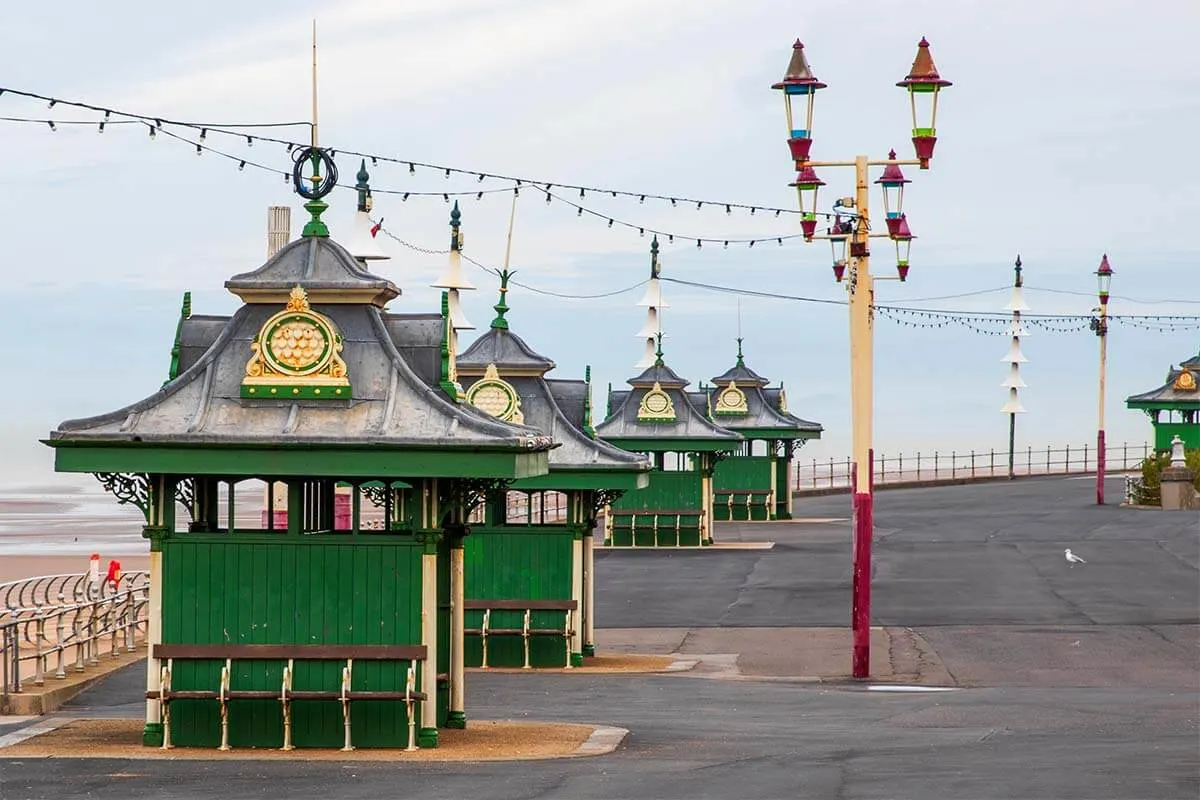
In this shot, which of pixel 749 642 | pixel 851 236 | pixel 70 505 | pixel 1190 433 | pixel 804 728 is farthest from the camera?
pixel 70 505

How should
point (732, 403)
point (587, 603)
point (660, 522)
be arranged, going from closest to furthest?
point (587, 603), point (660, 522), point (732, 403)

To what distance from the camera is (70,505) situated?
8456 cm

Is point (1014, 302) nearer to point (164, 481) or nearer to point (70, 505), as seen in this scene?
point (70, 505)

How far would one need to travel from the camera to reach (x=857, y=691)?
76.5 feet

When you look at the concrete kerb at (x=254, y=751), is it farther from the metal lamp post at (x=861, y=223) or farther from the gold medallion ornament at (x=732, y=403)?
the gold medallion ornament at (x=732, y=403)

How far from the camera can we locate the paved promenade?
1480 cm

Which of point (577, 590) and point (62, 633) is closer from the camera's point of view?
point (62, 633)

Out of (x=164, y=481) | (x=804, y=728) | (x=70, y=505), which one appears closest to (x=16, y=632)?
(x=164, y=481)

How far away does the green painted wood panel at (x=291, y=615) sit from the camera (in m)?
17.0

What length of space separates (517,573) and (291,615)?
10142 mm

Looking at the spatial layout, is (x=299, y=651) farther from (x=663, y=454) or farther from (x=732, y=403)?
(x=732, y=403)

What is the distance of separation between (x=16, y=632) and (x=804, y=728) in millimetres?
7988

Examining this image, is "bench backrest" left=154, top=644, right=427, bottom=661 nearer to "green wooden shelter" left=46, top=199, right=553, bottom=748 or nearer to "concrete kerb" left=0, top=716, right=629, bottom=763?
"green wooden shelter" left=46, top=199, right=553, bottom=748

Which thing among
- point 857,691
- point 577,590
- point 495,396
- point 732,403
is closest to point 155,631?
point 857,691
